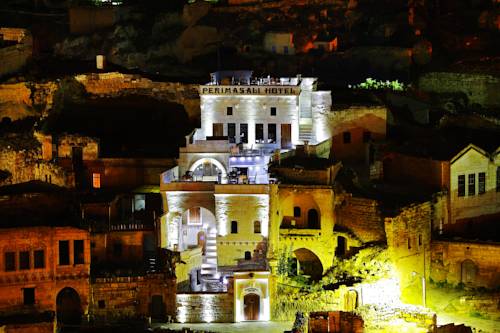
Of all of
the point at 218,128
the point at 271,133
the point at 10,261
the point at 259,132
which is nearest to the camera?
the point at 10,261

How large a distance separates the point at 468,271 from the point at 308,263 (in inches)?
353

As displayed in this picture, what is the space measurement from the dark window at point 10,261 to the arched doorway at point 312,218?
634 inches

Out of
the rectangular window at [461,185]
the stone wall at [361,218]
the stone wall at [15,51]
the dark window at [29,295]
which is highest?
the stone wall at [15,51]

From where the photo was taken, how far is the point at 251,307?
182 ft

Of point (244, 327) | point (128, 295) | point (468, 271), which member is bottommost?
point (244, 327)

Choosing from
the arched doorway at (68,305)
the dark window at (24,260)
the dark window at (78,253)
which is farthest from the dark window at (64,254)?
the arched doorway at (68,305)

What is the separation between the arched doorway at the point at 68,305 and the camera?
184ft

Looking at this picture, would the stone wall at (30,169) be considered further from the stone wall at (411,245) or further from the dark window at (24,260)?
the stone wall at (411,245)

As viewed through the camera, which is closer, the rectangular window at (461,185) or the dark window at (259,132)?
the rectangular window at (461,185)

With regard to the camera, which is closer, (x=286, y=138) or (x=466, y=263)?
(x=466, y=263)

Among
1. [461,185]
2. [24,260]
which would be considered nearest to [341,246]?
[461,185]

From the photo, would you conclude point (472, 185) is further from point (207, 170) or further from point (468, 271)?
point (207, 170)

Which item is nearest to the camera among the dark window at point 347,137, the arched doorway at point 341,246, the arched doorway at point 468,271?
the arched doorway at point 341,246

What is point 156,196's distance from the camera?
59.8 metres
